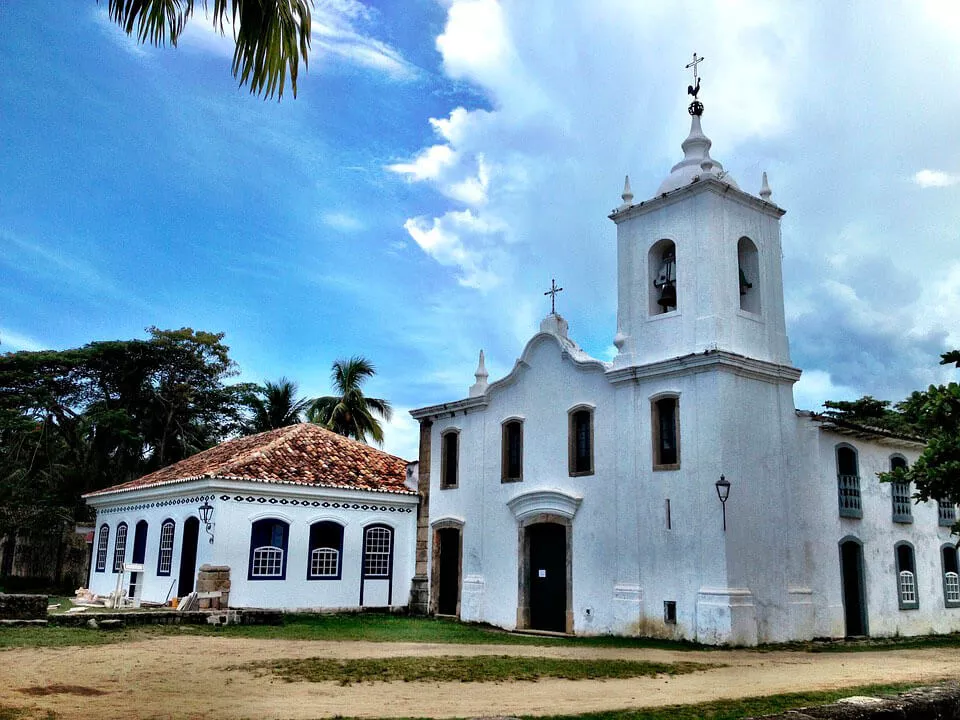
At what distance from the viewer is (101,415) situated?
29.3m

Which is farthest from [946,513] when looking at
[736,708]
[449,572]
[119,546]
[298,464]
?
[119,546]

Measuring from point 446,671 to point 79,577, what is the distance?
2312 centimetres

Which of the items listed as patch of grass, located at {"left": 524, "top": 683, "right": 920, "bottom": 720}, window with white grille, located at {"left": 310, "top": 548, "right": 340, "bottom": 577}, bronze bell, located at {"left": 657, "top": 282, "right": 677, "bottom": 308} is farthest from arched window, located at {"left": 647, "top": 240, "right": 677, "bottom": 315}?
patch of grass, located at {"left": 524, "top": 683, "right": 920, "bottom": 720}

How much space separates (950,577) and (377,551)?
12.8 m

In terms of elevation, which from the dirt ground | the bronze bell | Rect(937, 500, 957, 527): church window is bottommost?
the dirt ground

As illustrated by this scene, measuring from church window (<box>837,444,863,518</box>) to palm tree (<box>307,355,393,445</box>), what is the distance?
67.5ft

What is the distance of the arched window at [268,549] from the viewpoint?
61.8 feet

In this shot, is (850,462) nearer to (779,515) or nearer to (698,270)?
(779,515)

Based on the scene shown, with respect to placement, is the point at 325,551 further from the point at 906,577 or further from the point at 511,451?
the point at 906,577

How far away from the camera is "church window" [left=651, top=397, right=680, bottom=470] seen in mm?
15797

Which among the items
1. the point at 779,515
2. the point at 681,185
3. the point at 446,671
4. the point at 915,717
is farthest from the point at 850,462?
the point at 915,717

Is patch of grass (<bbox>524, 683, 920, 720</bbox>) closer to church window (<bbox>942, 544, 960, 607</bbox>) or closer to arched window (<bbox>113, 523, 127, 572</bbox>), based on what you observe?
church window (<bbox>942, 544, 960, 607</bbox>)

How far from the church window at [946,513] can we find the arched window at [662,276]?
306 inches

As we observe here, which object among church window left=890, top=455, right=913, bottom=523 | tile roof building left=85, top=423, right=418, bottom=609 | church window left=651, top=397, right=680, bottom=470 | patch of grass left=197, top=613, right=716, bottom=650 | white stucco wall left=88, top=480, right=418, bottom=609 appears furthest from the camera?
tile roof building left=85, top=423, right=418, bottom=609
